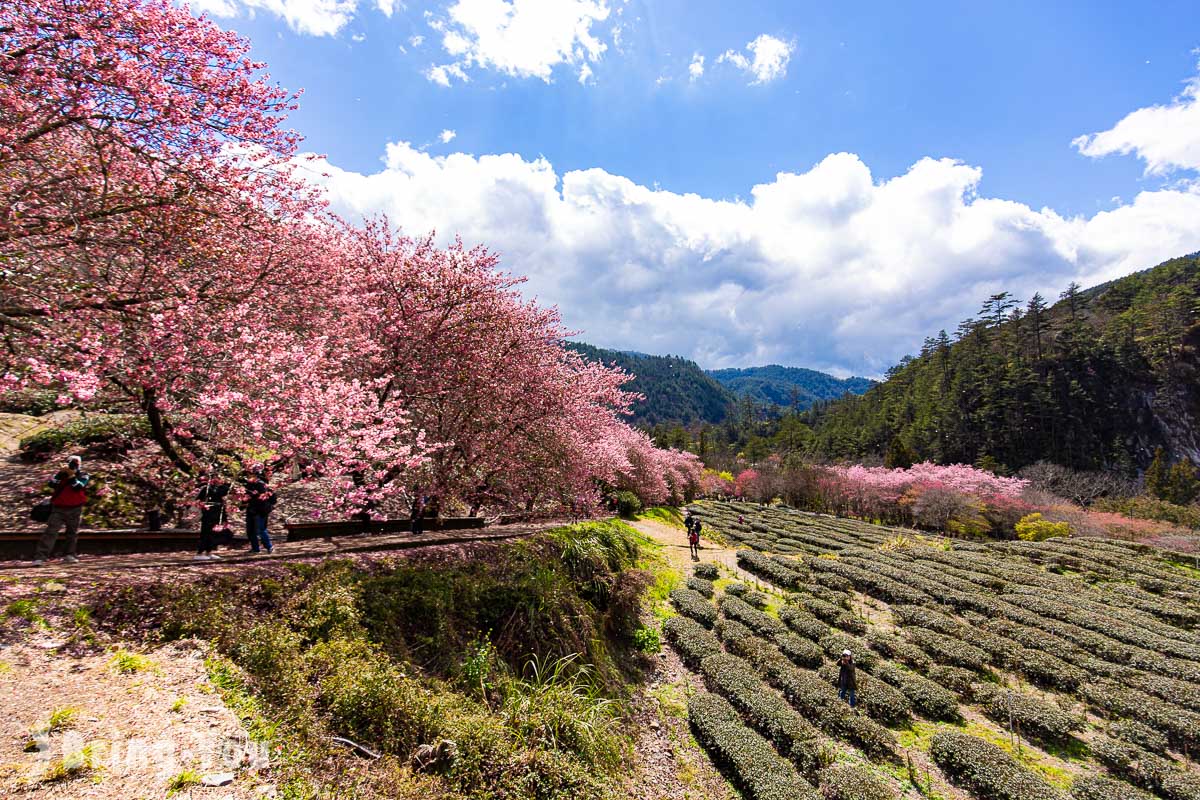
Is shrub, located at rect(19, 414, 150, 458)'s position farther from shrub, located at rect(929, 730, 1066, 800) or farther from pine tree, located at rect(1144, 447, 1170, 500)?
pine tree, located at rect(1144, 447, 1170, 500)

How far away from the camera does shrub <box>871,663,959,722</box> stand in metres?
10.4

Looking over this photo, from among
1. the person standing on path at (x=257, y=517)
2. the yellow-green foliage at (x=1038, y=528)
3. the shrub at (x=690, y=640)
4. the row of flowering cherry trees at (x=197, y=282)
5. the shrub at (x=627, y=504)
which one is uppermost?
the row of flowering cherry trees at (x=197, y=282)

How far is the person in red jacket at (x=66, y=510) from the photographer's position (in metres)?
7.02

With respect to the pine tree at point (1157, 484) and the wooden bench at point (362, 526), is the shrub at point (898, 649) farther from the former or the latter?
the pine tree at point (1157, 484)

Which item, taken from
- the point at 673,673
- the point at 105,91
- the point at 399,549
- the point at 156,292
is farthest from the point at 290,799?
the point at 673,673

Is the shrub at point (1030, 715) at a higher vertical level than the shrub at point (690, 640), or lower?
lower

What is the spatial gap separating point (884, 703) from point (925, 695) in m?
1.26

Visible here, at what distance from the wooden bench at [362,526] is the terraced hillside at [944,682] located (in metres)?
7.07

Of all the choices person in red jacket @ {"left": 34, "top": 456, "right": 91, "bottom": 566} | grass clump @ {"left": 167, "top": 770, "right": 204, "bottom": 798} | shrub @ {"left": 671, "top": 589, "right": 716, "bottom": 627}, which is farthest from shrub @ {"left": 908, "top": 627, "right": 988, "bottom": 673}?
person in red jacket @ {"left": 34, "top": 456, "right": 91, "bottom": 566}

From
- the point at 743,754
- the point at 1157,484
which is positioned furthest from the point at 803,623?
the point at 1157,484

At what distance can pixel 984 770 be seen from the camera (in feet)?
A: 27.1

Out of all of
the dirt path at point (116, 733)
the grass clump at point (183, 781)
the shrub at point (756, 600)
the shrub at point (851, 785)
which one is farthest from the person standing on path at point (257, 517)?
the shrub at point (756, 600)

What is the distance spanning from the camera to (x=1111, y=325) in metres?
76.3

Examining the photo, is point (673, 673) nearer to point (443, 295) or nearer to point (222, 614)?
point (222, 614)
